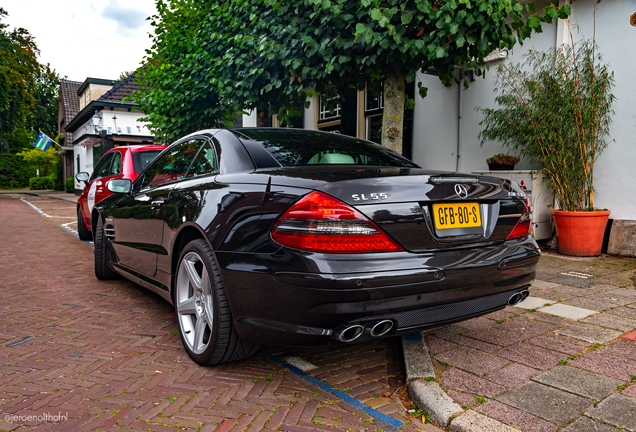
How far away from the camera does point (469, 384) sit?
2.63m

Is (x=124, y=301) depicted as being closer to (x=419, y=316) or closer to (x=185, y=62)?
(x=419, y=316)

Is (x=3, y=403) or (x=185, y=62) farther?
(x=185, y=62)

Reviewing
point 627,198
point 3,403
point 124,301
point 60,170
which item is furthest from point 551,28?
point 60,170

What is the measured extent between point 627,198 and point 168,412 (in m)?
6.57

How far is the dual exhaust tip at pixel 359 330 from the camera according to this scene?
2264mm

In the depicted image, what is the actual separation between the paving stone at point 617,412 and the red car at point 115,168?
6001 mm

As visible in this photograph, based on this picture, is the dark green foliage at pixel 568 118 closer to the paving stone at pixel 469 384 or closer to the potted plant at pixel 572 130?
the potted plant at pixel 572 130

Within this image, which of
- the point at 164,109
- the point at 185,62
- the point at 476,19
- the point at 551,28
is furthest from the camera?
the point at 164,109

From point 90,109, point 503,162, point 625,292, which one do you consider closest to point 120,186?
point 625,292

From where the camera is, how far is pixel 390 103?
21.9ft

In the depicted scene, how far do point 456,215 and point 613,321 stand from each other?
206cm

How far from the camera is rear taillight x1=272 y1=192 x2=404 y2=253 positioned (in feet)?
7.38

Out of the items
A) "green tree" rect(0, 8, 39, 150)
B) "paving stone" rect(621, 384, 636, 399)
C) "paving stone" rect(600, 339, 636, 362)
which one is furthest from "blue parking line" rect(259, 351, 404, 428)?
"green tree" rect(0, 8, 39, 150)

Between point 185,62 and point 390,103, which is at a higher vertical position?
point 185,62
